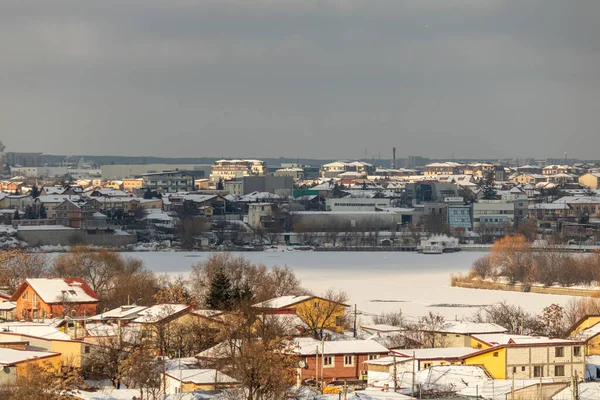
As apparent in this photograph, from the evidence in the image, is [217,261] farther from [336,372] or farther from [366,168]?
[366,168]

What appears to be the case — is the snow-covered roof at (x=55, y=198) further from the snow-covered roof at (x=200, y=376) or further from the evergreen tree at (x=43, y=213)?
the snow-covered roof at (x=200, y=376)

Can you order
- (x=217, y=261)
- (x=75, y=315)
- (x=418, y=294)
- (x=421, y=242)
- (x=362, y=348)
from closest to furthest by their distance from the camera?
(x=362, y=348), (x=75, y=315), (x=418, y=294), (x=217, y=261), (x=421, y=242)

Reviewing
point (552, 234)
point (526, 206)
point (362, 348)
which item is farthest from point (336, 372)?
point (526, 206)

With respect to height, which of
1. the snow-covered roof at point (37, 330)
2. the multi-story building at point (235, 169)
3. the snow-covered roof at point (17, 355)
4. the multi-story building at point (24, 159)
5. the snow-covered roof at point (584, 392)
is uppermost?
the multi-story building at point (24, 159)

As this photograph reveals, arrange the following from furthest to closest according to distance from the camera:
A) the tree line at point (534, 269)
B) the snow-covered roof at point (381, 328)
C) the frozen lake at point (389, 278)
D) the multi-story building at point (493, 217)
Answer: the multi-story building at point (493, 217)
the tree line at point (534, 269)
the frozen lake at point (389, 278)
the snow-covered roof at point (381, 328)

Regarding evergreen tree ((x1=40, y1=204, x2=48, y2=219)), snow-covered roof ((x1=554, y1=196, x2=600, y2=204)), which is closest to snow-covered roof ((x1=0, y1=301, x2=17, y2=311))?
evergreen tree ((x1=40, y1=204, x2=48, y2=219))

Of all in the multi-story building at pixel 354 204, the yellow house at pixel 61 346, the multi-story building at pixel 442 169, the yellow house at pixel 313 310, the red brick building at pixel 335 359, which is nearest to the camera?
the yellow house at pixel 61 346

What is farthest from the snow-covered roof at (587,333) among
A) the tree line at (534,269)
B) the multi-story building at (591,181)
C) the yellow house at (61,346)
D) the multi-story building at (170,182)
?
the multi-story building at (591,181)

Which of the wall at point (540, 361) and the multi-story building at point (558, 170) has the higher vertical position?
the multi-story building at point (558, 170)
